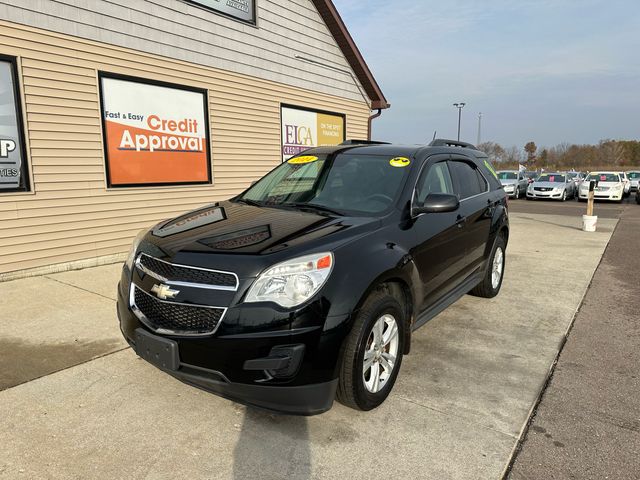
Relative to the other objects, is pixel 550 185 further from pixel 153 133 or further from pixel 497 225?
pixel 153 133

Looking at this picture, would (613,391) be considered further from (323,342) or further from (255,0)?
(255,0)

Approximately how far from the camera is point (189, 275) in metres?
2.66

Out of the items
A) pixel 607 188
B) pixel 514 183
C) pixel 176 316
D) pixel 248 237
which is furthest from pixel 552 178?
pixel 176 316

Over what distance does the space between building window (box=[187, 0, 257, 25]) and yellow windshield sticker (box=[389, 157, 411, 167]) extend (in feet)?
19.2

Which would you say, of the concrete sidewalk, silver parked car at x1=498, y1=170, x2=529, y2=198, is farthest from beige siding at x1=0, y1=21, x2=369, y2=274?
silver parked car at x1=498, y1=170, x2=529, y2=198

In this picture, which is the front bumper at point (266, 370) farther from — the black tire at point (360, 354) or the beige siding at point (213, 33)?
the beige siding at point (213, 33)

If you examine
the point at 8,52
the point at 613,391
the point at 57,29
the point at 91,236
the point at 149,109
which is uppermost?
the point at 57,29

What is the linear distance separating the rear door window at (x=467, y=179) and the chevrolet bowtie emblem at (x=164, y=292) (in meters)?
2.87

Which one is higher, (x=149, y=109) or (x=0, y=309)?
(x=149, y=109)

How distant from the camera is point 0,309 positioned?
4.80 meters

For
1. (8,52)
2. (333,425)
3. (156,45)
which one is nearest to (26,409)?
(333,425)

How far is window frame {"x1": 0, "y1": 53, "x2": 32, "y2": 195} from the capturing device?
582 cm

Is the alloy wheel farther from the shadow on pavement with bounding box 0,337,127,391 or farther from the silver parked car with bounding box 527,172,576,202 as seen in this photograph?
the silver parked car with bounding box 527,172,576,202

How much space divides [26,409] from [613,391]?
13.0ft
